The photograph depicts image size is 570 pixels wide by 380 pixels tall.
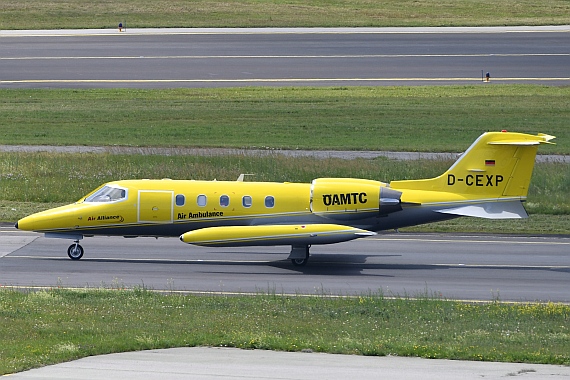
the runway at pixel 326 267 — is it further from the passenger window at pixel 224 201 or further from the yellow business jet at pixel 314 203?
the passenger window at pixel 224 201

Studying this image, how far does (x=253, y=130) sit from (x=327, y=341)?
30015mm


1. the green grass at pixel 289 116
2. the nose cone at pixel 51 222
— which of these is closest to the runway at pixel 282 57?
the green grass at pixel 289 116

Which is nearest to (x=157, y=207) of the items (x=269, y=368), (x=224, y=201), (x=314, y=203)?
(x=224, y=201)

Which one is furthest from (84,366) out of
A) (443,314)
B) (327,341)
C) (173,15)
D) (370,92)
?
(173,15)

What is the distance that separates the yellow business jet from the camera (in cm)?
2530

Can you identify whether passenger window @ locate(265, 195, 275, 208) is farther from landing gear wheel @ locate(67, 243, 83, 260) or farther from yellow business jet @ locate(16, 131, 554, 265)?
landing gear wheel @ locate(67, 243, 83, 260)

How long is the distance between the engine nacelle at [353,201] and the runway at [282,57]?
29825 millimetres

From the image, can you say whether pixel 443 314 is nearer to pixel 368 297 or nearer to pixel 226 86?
pixel 368 297

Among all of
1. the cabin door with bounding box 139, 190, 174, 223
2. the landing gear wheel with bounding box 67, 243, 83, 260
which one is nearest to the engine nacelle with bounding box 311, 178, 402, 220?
the cabin door with bounding box 139, 190, 174, 223

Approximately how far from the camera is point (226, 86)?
5434 centimetres

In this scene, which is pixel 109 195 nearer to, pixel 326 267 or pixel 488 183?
pixel 326 267

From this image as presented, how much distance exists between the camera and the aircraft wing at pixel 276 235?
24391 mm

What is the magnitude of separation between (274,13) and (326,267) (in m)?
51.3

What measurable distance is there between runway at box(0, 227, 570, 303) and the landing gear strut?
0.22m
